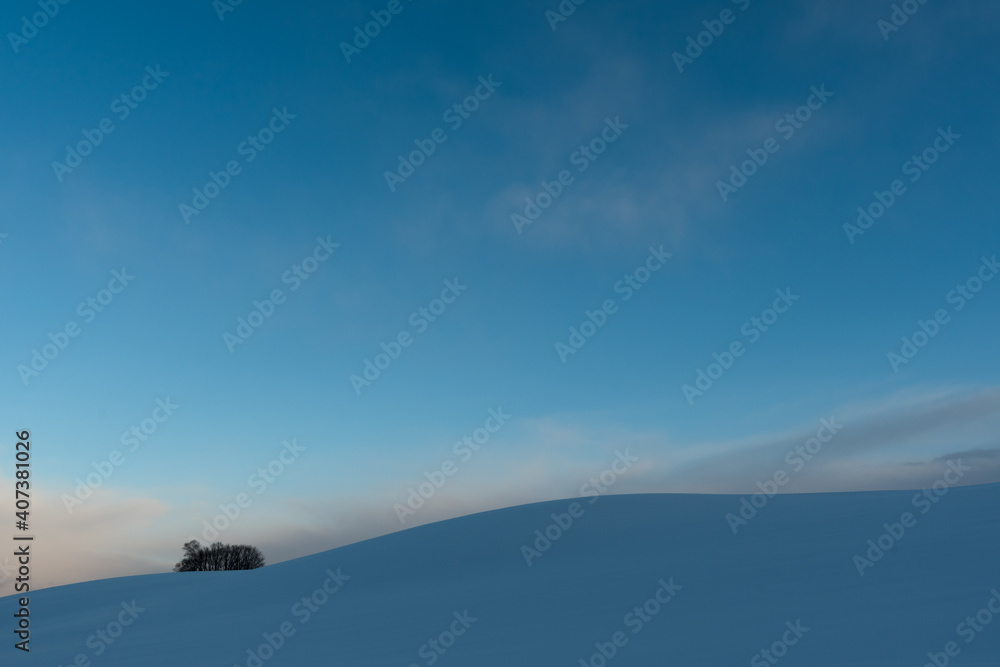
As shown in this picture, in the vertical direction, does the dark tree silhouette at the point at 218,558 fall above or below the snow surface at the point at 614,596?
above

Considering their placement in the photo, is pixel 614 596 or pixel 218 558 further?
pixel 218 558

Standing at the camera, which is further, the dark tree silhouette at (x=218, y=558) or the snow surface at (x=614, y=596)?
the dark tree silhouette at (x=218, y=558)

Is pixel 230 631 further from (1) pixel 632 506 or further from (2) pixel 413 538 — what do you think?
(1) pixel 632 506

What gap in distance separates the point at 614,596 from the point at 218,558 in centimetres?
2976

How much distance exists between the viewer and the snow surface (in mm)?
6098

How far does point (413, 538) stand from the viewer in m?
14.0

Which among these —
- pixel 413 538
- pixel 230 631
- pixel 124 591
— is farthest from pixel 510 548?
pixel 124 591

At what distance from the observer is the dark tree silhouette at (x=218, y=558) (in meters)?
31.2

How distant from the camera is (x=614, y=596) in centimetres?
822

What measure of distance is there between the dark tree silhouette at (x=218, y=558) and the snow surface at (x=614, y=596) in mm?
18234

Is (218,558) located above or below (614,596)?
above

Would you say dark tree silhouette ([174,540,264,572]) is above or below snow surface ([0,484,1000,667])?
above

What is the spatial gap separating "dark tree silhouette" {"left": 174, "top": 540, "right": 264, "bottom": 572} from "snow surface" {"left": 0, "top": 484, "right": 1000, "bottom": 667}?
59.8 ft

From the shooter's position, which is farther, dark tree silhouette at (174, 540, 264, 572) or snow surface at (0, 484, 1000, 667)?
dark tree silhouette at (174, 540, 264, 572)
